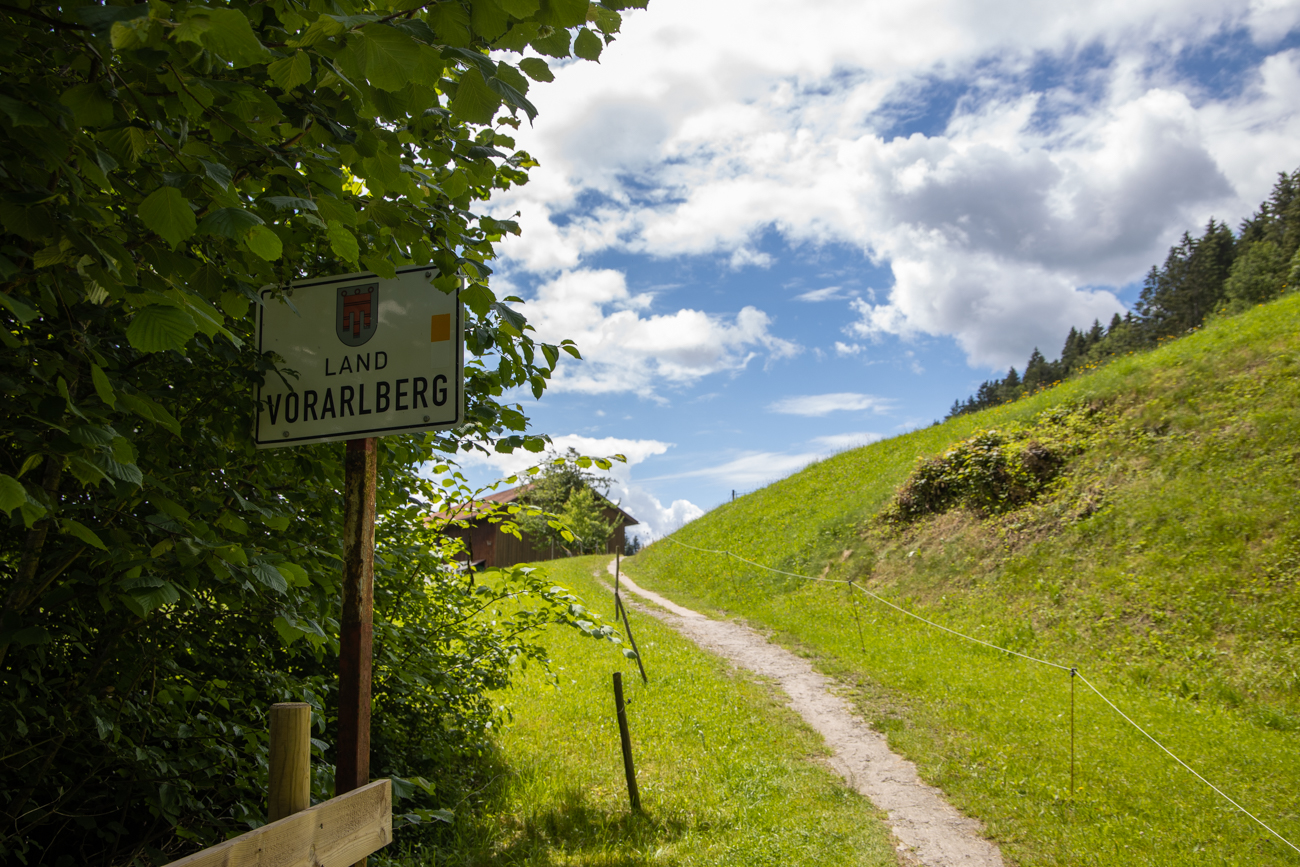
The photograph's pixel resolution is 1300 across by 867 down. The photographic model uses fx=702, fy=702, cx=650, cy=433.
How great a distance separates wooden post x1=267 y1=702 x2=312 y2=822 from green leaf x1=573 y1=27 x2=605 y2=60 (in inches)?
80.9

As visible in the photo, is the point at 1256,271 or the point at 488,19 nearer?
the point at 488,19

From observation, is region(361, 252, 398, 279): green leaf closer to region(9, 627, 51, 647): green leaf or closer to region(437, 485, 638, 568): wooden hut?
region(9, 627, 51, 647): green leaf

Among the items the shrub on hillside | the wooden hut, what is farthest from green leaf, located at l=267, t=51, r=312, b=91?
the wooden hut

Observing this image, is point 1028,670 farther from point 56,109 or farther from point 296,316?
point 56,109

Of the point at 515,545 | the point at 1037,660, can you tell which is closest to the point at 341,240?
the point at 1037,660

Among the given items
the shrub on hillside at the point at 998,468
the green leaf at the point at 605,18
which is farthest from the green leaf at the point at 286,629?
the shrub on hillside at the point at 998,468

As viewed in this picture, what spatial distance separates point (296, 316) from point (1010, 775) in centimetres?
771

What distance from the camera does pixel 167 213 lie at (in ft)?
5.40

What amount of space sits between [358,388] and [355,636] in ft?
2.86

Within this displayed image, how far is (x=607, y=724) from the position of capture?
28.1 feet

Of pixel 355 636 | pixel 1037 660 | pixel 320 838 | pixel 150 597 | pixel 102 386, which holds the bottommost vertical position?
pixel 1037 660

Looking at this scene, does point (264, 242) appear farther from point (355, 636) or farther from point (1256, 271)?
point (1256, 271)

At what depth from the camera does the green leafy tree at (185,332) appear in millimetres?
1667

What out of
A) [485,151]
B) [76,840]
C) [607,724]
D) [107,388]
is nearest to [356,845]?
[107,388]
